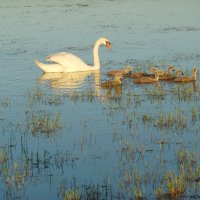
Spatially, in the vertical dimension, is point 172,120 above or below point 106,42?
below

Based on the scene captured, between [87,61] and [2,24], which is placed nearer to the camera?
[87,61]

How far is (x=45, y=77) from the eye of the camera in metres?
18.5

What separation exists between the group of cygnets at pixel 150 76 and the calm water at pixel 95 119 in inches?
14.3

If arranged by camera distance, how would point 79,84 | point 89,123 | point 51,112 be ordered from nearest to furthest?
point 89,123
point 51,112
point 79,84

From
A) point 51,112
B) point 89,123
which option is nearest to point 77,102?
point 51,112

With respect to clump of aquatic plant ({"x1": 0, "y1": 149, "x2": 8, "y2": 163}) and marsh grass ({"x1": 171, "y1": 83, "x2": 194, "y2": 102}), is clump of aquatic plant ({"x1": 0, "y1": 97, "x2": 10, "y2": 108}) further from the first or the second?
clump of aquatic plant ({"x1": 0, "y1": 149, "x2": 8, "y2": 163})

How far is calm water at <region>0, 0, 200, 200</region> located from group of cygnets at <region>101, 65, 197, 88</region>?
0.36 metres

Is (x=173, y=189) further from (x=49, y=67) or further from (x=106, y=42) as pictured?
(x=106, y=42)

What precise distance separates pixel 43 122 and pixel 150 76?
19.1ft

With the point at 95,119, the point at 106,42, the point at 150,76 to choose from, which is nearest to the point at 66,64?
the point at 106,42

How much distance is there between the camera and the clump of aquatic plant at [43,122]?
11.8 m

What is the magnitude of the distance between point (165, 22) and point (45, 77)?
13.3 m

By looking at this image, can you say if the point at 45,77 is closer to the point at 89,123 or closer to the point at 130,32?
the point at 89,123

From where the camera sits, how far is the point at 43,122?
12305 millimetres
